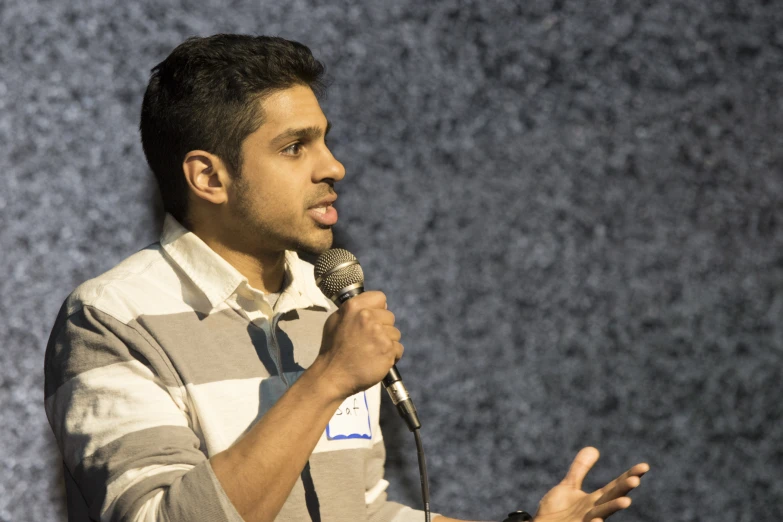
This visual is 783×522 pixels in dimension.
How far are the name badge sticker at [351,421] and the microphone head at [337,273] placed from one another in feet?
0.61

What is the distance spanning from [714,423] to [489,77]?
0.77 meters

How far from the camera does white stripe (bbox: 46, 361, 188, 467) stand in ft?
3.08

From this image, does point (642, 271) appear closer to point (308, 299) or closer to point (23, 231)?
point (308, 299)

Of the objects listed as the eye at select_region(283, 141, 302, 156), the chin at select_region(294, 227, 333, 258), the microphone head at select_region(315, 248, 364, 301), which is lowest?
the microphone head at select_region(315, 248, 364, 301)

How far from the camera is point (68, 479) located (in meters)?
1.05

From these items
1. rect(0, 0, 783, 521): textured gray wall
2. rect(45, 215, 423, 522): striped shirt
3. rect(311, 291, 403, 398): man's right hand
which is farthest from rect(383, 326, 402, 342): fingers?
rect(0, 0, 783, 521): textured gray wall

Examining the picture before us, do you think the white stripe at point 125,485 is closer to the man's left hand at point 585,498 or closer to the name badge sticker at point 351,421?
the name badge sticker at point 351,421

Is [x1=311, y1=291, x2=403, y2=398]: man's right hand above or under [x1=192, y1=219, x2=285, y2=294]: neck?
under

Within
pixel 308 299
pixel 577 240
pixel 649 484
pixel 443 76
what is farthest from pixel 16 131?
pixel 649 484

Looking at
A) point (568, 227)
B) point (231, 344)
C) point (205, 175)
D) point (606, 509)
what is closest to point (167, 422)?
point (231, 344)

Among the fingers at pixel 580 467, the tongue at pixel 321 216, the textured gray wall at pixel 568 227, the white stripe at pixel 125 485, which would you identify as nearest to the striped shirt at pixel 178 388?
the white stripe at pixel 125 485

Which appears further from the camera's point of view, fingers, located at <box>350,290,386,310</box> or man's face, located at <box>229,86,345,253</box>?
man's face, located at <box>229,86,345,253</box>

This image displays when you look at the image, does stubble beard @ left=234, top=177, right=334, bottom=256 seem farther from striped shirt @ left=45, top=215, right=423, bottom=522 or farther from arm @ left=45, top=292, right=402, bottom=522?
arm @ left=45, top=292, right=402, bottom=522

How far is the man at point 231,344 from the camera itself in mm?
904
